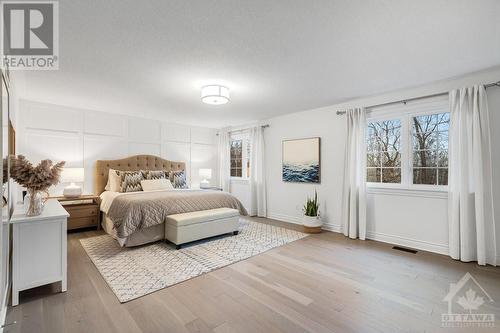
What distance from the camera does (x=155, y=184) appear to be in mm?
4695

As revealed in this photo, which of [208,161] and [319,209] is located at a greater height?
[208,161]

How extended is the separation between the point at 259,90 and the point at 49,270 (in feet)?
10.5

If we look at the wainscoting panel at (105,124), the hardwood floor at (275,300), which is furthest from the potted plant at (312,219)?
the wainscoting panel at (105,124)

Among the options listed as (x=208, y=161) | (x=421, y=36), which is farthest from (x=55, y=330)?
(x=208, y=161)

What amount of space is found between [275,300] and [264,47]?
7.75ft

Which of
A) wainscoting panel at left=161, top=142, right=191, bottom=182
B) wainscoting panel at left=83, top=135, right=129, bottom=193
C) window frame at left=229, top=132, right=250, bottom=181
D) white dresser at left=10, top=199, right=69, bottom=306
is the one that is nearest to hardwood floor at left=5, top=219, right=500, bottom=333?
white dresser at left=10, top=199, right=69, bottom=306

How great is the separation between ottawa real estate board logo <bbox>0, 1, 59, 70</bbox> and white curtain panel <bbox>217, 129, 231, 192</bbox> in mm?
4174

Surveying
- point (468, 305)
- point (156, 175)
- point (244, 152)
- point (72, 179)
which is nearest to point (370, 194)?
point (468, 305)

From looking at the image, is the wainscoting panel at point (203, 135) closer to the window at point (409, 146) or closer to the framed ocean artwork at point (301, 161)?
the framed ocean artwork at point (301, 161)

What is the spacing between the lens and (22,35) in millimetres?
2031

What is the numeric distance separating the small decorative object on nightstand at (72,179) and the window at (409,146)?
5047mm

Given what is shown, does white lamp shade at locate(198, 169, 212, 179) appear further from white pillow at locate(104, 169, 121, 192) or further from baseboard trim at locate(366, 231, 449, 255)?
baseboard trim at locate(366, 231, 449, 255)

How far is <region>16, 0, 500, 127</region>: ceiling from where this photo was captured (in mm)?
1765

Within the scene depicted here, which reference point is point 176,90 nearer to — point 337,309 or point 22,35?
point 22,35
